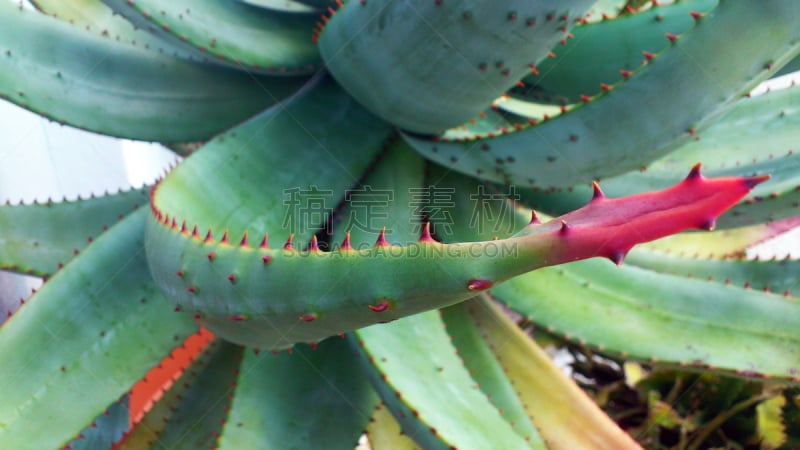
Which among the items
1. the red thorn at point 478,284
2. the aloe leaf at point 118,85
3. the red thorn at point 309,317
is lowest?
the aloe leaf at point 118,85

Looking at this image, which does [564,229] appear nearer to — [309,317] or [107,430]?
[309,317]

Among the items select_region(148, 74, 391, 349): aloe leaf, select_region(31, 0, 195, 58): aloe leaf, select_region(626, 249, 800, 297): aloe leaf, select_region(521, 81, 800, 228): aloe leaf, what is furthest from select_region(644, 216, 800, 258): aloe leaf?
select_region(31, 0, 195, 58): aloe leaf

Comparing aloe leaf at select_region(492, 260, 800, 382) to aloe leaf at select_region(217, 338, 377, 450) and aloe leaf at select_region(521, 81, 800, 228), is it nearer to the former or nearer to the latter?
aloe leaf at select_region(521, 81, 800, 228)

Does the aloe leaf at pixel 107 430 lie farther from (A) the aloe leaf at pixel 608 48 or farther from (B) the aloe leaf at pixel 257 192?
(A) the aloe leaf at pixel 608 48

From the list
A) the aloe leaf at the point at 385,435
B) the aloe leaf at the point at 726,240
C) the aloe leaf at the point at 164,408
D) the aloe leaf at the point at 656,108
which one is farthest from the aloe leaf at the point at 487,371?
the aloe leaf at the point at 726,240

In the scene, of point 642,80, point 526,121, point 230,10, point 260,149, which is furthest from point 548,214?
point 230,10

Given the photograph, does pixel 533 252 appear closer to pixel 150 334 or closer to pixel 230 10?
pixel 150 334
